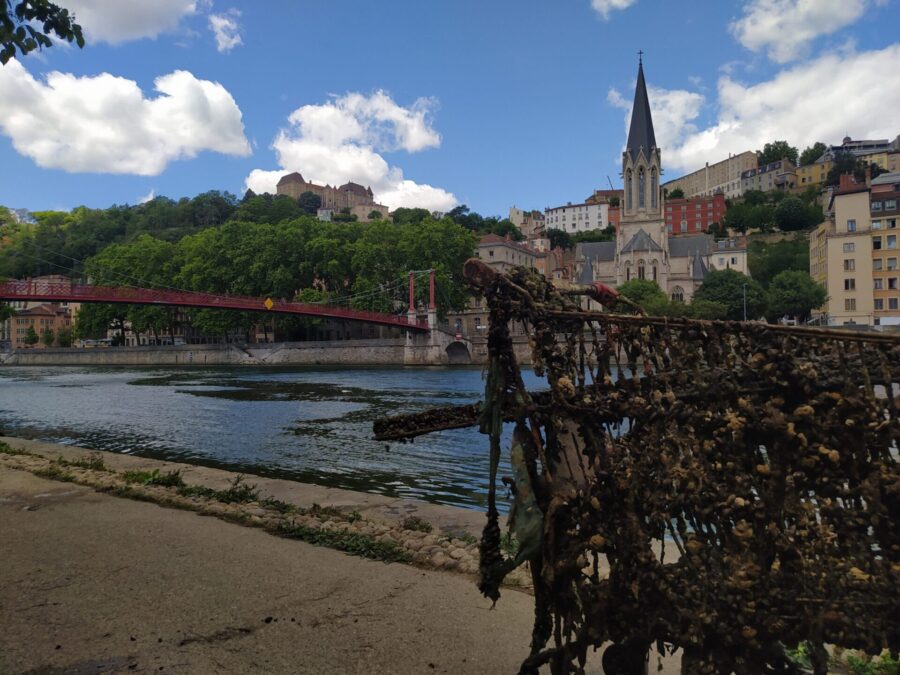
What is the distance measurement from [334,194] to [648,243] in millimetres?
113490

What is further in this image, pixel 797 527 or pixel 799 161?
pixel 799 161

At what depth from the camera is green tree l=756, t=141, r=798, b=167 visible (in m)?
131

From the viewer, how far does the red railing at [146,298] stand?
141ft

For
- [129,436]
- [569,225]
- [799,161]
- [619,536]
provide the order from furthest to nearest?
[569,225]
[799,161]
[129,436]
[619,536]

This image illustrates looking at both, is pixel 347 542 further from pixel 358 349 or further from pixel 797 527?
pixel 358 349

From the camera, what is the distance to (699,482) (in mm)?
2648

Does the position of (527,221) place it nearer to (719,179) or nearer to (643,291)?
(719,179)

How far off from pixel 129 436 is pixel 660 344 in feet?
→ 62.1

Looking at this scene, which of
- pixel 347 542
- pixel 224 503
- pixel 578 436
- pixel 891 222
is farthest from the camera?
pixel 891 222

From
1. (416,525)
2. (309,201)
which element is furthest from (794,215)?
(416,525)

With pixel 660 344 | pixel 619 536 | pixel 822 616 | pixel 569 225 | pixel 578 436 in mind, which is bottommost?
pixel 822 616

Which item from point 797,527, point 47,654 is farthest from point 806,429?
point 47,654

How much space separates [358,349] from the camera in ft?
217

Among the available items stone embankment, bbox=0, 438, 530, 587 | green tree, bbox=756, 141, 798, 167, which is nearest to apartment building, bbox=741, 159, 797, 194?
green tree, bbox=756, 141, 798, 167
